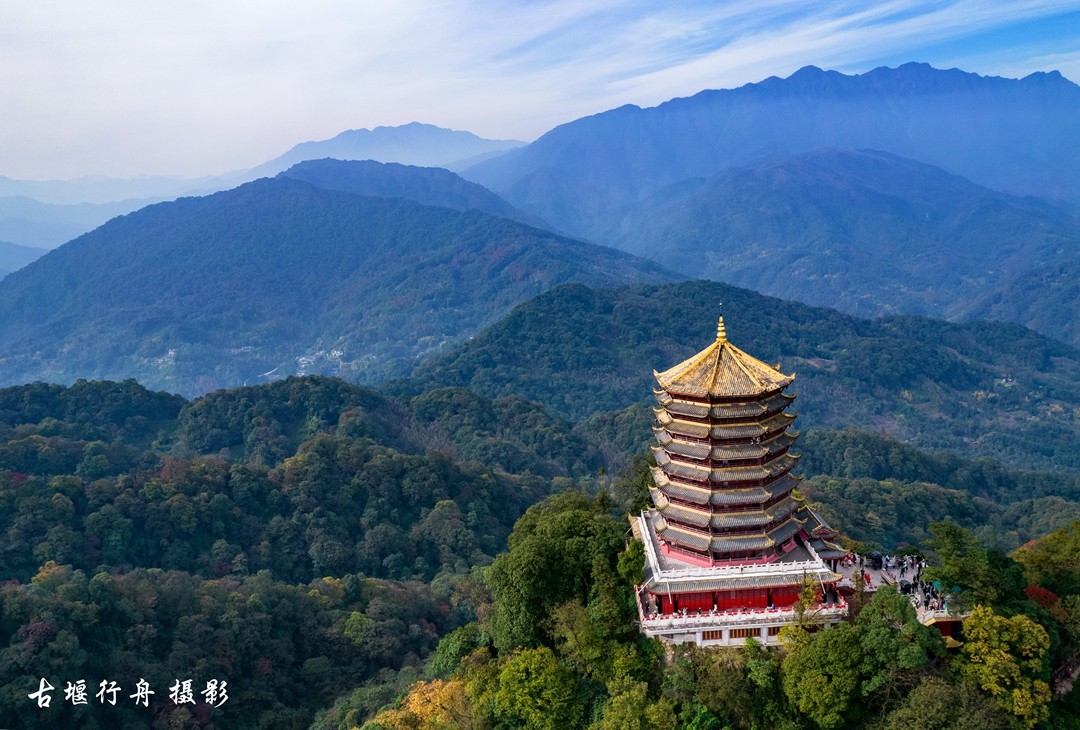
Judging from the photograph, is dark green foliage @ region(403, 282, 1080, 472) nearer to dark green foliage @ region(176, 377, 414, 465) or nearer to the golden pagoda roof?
dark green foliage @ region(176, 377, 414, 465)

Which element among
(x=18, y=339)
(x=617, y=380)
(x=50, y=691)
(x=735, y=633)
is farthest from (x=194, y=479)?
(x=18, y=339)

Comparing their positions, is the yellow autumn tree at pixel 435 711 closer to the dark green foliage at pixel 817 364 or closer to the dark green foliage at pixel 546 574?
the dark green foliage at pixel 546 574

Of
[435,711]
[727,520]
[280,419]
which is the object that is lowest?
[280,419]

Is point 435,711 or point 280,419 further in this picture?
point 280,419

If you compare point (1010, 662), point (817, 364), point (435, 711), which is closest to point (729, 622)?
point (1010, 662)

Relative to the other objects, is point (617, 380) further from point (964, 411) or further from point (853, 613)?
point (853, 613)

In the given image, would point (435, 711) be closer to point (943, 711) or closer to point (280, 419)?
point (943, 711)

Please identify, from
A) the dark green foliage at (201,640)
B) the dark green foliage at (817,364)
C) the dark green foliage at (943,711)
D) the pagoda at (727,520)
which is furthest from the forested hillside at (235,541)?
the dark green foliage at (817,364)
